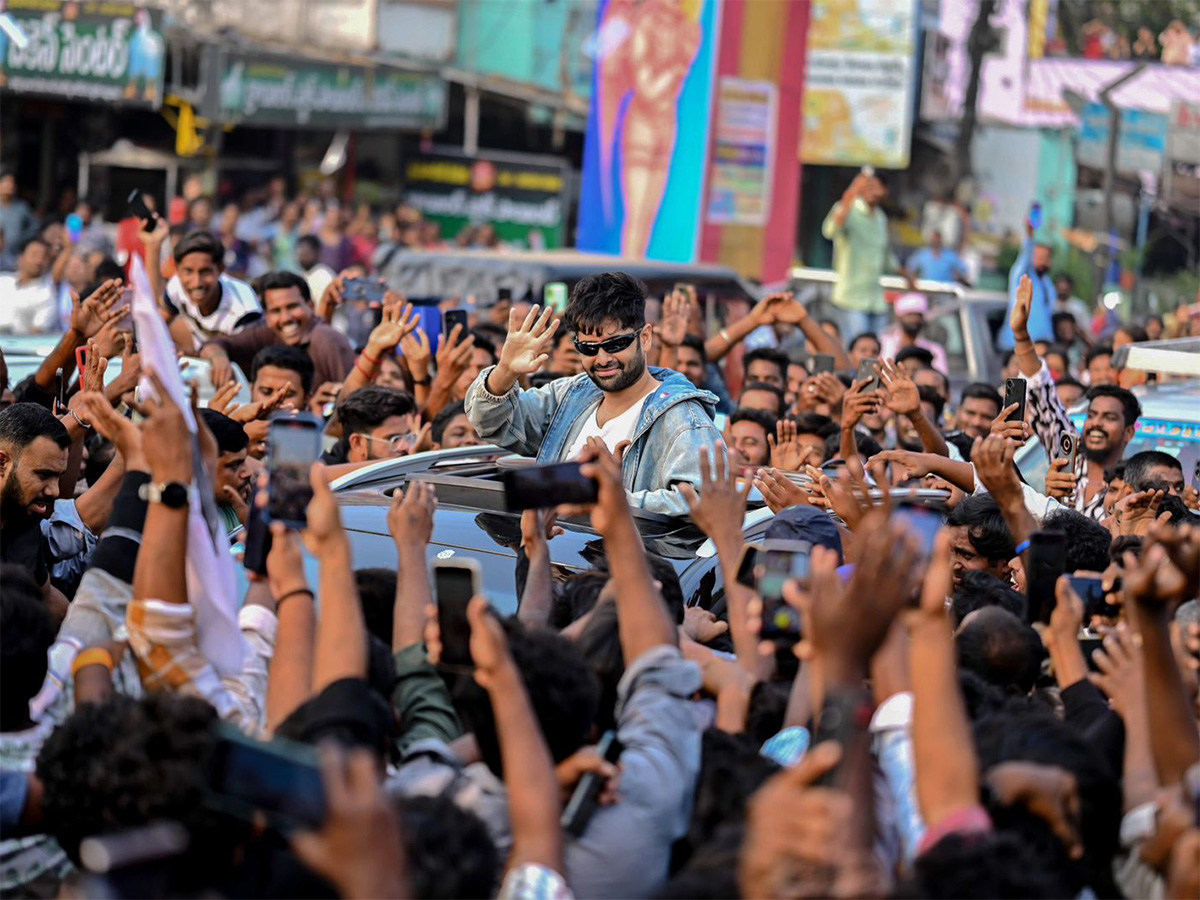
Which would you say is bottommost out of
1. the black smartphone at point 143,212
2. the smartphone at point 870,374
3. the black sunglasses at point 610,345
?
the smartphone at point 870,374

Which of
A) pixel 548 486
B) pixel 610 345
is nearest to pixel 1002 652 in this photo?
pixel 548 486

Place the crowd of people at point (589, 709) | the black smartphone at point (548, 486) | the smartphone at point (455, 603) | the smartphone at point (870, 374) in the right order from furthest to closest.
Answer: the smartphone at point (870, 374)
the black smartphone at point (548, 486)
the smartphone at point (455, 603)
the crowd of people at point (589, 709)

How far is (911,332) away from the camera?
39.7 feet

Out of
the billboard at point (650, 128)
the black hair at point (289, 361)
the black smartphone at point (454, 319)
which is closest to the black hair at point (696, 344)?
the black smartphone at point (454, 319)

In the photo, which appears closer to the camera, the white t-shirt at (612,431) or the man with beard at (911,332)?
the white t-shirt at (612,431)

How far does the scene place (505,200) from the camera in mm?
23375

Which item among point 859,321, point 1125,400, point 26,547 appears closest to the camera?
point 26,547

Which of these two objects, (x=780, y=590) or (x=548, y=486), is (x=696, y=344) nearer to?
(x=548, y=486)

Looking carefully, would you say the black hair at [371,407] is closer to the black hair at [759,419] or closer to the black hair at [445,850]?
the black hair at [759,419]

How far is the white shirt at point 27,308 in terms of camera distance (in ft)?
38.1

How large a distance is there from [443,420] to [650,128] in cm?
1119

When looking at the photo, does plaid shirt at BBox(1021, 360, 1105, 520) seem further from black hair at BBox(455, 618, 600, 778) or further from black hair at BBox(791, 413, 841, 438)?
black hair at BBox(455, 618, 600, 778)

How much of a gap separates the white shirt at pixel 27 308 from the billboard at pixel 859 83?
55.2ft

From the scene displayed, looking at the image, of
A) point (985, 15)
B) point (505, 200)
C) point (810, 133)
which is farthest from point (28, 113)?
point (985, 15)
